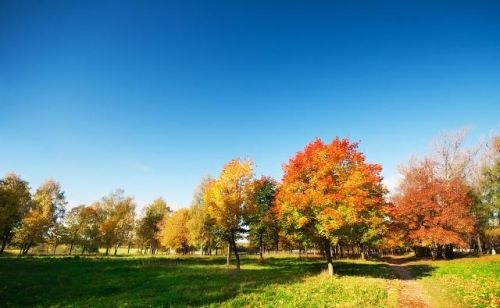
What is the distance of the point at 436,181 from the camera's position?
50.4m

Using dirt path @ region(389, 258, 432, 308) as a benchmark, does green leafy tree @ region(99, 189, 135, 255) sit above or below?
above

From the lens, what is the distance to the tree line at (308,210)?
25875mm

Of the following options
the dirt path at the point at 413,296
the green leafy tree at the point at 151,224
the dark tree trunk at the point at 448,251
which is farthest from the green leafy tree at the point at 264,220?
the green leafy tree at the point at 151,224

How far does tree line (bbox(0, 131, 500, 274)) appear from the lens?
84.9 feet

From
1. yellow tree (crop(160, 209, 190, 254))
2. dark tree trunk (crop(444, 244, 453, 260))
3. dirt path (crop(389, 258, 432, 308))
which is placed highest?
yellow tree (crop(160, 209, 190, 254))

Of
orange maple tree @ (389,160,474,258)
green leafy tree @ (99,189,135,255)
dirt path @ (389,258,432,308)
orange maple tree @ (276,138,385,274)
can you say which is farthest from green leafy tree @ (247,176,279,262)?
green leafy tree @ (99,189,135,255)

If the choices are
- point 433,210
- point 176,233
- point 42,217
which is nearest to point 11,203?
point 42,217

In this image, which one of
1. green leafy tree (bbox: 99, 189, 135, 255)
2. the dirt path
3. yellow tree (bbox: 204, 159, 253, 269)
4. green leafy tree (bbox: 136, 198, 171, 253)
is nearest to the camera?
the dirt path

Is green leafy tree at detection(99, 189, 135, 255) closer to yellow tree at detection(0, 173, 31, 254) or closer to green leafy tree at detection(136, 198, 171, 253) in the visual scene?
green leafy tree at detection(136, 198, 171, 253)

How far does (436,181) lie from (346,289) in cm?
4287

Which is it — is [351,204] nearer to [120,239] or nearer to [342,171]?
[342,171]

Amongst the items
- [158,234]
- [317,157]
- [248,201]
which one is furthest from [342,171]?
[158,234]

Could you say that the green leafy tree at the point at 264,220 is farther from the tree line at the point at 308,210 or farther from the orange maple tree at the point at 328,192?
the orange maple tree at the point at 328,192

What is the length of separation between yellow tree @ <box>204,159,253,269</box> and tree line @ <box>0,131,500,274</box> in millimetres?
111
